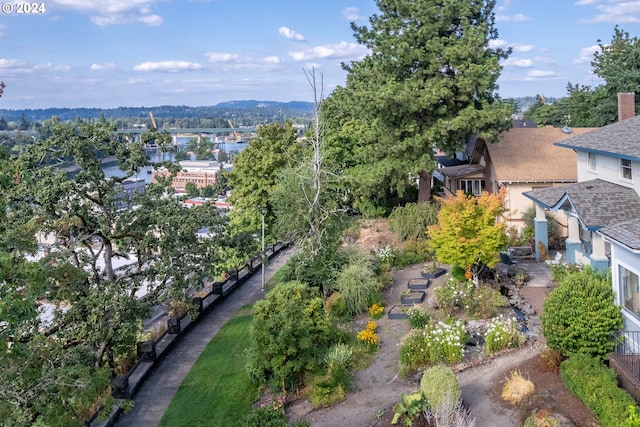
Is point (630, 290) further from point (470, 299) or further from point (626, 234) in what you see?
point (470, 299)

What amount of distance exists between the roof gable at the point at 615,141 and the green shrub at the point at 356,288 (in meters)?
9.07

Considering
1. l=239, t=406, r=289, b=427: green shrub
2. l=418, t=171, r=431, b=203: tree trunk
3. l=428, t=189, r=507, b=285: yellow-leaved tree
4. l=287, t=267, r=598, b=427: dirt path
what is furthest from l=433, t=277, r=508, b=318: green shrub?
l=418, t=171, r=431, b=203: tree trunk

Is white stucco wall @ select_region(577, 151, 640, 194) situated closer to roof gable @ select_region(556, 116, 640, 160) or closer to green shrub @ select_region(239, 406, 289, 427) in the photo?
roof gable @ select_region(556, 116, 640, 160)

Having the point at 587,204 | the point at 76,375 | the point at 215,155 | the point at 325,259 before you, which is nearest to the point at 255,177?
the point at 325,259

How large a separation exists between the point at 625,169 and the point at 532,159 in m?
9.26

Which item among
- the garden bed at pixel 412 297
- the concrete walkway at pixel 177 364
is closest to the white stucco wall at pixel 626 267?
the garden bed at pixel 412 297

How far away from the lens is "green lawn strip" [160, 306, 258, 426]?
42.1 ft

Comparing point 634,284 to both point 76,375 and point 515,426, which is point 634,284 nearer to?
point 515,426

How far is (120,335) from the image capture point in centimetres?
1381

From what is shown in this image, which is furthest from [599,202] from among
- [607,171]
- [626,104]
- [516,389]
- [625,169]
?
[626,104]

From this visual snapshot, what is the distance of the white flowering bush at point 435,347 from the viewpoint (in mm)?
13211

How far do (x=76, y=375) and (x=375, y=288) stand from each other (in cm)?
1054

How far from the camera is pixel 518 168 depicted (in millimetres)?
26078

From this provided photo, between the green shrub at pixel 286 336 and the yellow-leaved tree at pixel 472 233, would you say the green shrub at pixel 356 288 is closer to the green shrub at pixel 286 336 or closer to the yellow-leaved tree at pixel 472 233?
the yellow-leaved tree at pixel 472 233
